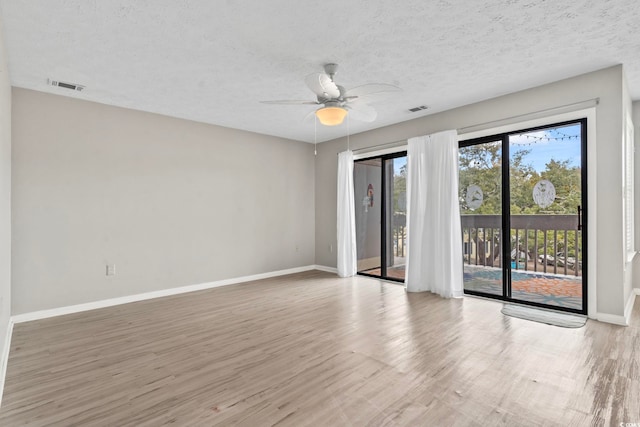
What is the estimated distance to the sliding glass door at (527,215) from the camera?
3.79 meters

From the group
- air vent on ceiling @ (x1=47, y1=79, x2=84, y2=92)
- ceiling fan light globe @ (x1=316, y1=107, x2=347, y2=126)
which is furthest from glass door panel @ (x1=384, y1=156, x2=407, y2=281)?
air vent on ceiling @ (x1=47, y1=79, x2=84, y2=92)

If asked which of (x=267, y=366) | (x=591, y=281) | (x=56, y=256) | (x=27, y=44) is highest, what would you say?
(x=27, y=44)

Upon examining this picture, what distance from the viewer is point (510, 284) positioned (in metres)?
4.20

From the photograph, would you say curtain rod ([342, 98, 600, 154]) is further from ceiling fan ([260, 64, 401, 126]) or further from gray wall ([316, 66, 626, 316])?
ceiling fan ([260, 64, 401, 126])

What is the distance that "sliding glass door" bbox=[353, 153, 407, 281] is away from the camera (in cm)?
559

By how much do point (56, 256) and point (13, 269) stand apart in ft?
1.27

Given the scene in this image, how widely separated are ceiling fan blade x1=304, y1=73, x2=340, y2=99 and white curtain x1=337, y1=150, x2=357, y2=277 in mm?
2818

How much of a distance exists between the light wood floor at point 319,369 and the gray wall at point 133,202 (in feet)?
2.07

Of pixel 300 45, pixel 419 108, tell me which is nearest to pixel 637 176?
pixel 419 108

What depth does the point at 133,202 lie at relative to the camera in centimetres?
446

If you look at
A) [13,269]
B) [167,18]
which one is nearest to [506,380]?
[167,18]

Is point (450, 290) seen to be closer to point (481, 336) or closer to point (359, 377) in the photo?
point (481, 336)

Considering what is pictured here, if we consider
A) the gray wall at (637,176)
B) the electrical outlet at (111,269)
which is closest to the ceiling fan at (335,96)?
the electrical outlet at (111,269)

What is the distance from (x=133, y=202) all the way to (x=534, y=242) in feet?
17.4
